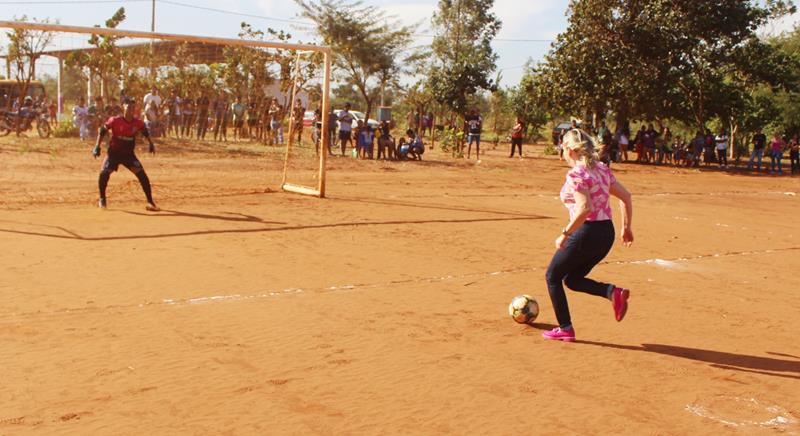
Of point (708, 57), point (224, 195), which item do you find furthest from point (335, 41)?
point (224, 195)

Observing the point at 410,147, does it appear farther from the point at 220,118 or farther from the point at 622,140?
the point at 622,140

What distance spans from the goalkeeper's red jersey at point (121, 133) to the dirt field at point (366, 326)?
3.60 feet

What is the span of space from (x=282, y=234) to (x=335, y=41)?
3188cm

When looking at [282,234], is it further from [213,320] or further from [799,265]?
[799,265]

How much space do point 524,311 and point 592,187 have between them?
1456 millimetres

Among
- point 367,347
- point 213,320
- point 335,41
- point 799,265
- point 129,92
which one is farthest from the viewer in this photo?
point 335,41

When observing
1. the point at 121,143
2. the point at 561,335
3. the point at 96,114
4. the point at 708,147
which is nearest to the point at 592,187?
the point at 561,335

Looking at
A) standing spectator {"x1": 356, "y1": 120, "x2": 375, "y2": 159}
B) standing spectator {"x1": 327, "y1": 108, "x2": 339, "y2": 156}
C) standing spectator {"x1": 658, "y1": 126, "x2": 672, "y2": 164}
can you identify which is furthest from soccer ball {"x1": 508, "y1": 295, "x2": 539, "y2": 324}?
standing spectator {"x1": 658, "y1": 126, "x2": 672, "y2": 164}

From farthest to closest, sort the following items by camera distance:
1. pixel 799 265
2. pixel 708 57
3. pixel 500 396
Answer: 1. pixel 708 57
2. pixel 799 265
3. pixel 500 396

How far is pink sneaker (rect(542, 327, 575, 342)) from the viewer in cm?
696

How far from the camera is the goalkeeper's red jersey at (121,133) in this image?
13188 mm

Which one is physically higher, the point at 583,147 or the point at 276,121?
the point at 276,121

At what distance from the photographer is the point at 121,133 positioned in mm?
13234

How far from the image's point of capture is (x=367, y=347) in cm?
657
